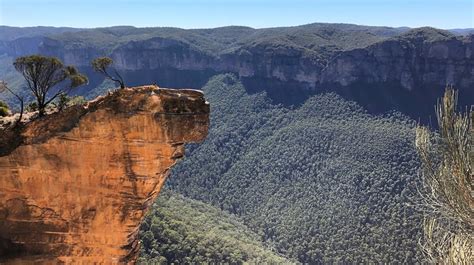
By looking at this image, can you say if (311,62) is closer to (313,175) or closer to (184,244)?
(313,175)

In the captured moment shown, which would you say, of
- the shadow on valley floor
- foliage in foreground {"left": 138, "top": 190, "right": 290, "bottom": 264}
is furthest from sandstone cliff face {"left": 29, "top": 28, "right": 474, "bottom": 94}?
foliage in foreground {"left": 138, "top": 190, "right": 290, "bottom": 264}

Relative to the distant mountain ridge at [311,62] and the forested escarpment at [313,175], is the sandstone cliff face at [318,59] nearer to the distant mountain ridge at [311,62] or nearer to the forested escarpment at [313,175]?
the distant mountain ridge at [311,62]

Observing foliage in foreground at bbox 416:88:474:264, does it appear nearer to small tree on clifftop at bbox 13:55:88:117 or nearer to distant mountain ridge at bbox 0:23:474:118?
small tree on clifftop at bbox 13:55:88:117

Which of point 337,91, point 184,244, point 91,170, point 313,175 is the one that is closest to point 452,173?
point 91,170

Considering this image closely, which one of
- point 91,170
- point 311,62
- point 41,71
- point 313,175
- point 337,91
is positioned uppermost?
point 41,71

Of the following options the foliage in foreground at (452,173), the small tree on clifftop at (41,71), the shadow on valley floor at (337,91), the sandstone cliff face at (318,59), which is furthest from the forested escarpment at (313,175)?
the small tree on clifftop at (41,71)
